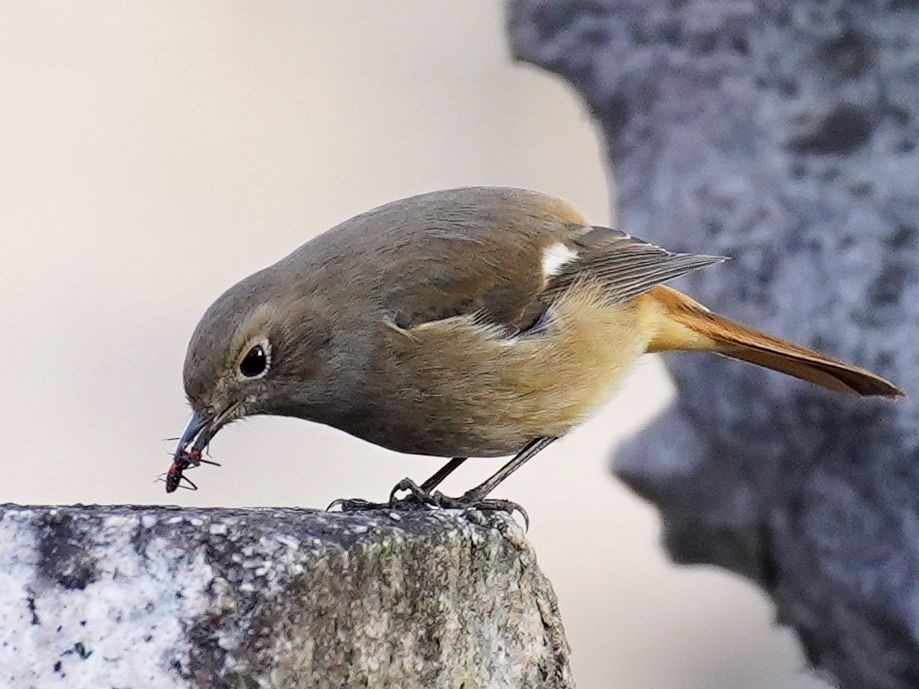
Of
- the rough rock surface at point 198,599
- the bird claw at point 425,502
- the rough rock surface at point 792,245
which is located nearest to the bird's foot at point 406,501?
the bird claw at point 425,502

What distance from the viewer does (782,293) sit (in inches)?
115

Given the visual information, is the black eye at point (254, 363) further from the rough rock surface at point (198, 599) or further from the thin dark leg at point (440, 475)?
the rough rock surface at point (198, 599)

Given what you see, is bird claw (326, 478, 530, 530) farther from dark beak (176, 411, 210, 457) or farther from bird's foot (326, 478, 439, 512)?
dark beak (176, 411, 210, 457)

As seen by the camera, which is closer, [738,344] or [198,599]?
[198,599]

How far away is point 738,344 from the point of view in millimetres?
2467

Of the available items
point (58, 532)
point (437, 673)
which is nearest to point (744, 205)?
point (437, 673)

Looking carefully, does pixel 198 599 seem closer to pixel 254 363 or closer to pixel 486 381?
pixel 254 363

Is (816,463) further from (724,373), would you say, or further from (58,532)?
(58,532)

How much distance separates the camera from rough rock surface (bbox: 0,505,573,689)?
46.8 inches

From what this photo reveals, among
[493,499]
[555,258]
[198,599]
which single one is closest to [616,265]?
[555,258]

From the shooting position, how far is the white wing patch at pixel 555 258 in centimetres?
230

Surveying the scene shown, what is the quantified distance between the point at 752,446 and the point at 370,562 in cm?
186

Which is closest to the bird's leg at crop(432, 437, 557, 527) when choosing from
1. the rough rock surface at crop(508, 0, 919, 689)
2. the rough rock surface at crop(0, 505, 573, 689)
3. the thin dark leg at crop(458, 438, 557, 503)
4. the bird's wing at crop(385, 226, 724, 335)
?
the thin dark leg at crop(458, 438, 557, 503)

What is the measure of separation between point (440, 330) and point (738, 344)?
2.18 feet
